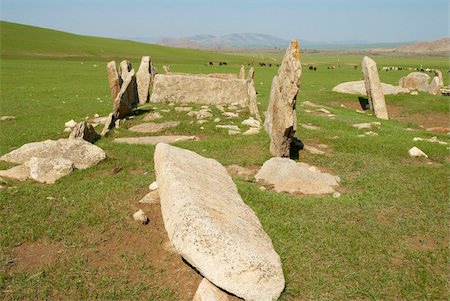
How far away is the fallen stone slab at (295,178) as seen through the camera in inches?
424

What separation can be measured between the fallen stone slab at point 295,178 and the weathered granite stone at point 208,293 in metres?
4.95

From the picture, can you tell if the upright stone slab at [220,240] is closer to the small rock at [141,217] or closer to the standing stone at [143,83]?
the small rock at [141,217]

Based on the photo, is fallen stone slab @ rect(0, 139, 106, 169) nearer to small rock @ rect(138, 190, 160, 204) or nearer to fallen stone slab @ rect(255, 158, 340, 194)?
small rock @ rect(138, 190, 160, 204)

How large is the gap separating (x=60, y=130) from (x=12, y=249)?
32.9ft

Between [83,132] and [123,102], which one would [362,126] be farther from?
[83,132]

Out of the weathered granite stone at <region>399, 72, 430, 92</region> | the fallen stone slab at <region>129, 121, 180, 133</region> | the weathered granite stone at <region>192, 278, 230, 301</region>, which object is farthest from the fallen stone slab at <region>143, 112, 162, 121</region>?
the weathered granite stone at <region>399, 72, 430, 92</region>

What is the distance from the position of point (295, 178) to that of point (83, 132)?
800cm

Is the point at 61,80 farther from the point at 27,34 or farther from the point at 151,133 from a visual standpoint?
the point at 27,34

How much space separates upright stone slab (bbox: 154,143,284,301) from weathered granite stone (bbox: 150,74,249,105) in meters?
16.5

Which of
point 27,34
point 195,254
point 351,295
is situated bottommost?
point 351,295

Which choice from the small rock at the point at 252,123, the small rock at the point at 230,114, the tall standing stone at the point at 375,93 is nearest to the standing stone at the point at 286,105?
the small rock at the point at 252,123

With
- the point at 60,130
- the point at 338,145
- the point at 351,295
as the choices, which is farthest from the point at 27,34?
the point at 351,295

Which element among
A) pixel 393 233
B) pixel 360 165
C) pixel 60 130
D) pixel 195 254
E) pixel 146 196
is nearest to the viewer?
pixel 195 254

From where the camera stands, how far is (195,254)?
249 inches
